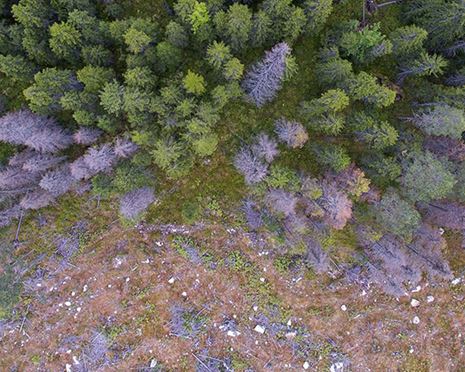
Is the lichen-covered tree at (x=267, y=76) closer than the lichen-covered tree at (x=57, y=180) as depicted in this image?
Yes

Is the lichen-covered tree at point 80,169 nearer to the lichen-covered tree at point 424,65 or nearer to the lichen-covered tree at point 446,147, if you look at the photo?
the lichen-covered tree at point 424,65

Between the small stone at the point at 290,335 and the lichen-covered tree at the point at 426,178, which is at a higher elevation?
the lichen-covered tree at the point at 426,178

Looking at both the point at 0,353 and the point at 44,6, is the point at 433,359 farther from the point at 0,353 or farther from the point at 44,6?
the point at 44,6

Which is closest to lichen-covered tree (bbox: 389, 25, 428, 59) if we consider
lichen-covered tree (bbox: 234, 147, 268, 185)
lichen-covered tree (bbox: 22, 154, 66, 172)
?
lichen-covered tree (bbox: 234, 147, 268, 185)

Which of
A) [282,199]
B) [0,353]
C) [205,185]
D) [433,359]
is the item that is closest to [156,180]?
[205,185]

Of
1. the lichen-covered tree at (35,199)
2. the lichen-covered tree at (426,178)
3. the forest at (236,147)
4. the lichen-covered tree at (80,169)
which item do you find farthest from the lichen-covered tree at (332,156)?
the lichen-covered tree at (35,199)

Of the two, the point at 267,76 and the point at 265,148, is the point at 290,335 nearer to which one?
the point at 265,148
